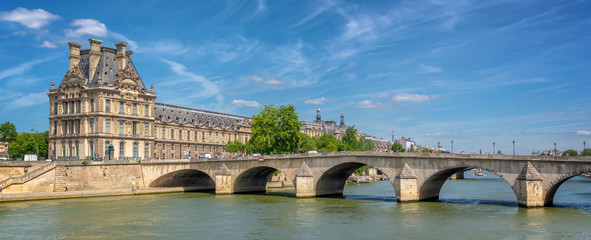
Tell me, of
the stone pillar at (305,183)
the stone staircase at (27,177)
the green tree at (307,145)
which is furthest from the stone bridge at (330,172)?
the green tree at (307,145)

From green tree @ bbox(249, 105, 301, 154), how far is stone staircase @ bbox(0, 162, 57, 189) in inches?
1315

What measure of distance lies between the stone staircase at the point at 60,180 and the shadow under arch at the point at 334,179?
34616 mm

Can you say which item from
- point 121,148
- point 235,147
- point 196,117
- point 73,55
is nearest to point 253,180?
point 121,148

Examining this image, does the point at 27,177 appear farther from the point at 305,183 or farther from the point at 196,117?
the point at 196,117

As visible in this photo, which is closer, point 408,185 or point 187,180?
point 408,185

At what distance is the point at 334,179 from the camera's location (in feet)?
235

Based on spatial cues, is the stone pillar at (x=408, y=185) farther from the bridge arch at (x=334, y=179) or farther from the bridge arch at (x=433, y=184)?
the bridge arch at (x=334, y=179)

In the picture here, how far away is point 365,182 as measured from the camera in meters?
118

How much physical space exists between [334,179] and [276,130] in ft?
78.1

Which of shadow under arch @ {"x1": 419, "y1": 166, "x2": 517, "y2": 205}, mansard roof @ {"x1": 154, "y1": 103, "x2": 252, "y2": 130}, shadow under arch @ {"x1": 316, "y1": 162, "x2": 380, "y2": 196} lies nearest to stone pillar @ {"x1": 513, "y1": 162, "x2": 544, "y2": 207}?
shadow under arch @ {"x1": 419, "y1": 166, "x2": 517, "y2": 205}

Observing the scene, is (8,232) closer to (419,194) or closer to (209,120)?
(419,194)

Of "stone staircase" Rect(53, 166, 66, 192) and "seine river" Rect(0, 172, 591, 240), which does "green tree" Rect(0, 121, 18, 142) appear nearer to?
"stone staircase" Rect(53, 166, 66, 192)

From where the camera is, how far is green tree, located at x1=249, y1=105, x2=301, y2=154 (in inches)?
3617

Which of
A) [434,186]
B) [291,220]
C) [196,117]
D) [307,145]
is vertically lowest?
[291,220]
